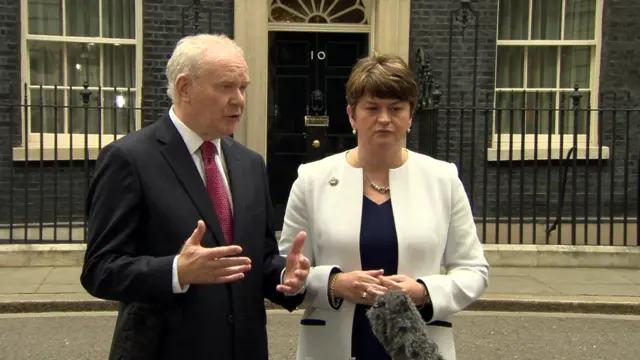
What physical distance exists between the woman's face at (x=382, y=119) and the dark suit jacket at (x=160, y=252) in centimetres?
45

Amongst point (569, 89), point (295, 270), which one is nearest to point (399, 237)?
point (295, 270)

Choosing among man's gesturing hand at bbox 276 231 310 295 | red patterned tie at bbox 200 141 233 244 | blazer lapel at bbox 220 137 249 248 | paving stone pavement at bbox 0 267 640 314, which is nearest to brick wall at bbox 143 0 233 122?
paving stone pavement at bbox 0 267 640 314

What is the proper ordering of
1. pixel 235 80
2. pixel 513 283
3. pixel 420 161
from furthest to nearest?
pixel 513 283, pixel 420 161, pixel 235 80

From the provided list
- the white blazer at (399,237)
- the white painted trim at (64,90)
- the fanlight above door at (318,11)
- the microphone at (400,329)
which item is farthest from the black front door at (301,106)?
the microphone at (400,329)

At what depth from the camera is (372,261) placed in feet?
8.00

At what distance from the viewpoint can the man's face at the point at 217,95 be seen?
2.21 meters

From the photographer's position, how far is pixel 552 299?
7.23 meters

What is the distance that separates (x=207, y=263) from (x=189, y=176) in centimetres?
34

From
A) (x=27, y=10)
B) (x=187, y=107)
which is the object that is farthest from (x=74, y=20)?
(x=187, y=107)

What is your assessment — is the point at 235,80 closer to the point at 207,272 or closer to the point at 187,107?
the point at 187,107

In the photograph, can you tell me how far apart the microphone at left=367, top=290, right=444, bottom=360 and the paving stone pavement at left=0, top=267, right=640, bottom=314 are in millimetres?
5275

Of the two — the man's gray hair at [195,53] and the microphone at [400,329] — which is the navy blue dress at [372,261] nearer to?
the microphone at [400,329]

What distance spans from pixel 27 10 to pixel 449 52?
5307 millimetres

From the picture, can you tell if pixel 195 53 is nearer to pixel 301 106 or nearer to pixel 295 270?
pixel 295 270
